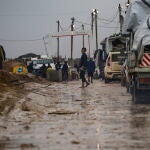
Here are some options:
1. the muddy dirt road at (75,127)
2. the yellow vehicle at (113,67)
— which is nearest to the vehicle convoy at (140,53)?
the muddy dirt road at (75,127)

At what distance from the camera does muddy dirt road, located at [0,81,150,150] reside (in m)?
8.45

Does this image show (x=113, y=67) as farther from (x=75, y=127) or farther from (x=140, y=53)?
(x=75, y=127)

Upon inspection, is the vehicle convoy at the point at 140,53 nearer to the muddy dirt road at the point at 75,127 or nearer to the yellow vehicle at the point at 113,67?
the muddy dirt road at the point at 75,127

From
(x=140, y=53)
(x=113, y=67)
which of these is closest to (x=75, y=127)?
(x=140, y=53)

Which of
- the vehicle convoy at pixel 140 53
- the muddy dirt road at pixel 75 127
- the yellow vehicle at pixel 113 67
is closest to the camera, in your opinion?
the muddy dirt road at pixel 75 127

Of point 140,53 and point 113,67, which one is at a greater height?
point 140,53

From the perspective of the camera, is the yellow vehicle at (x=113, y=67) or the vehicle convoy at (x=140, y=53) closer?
the vehicle convoy at (x=140, y=53)

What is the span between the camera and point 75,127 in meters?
10.6

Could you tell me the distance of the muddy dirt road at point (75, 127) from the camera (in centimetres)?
845

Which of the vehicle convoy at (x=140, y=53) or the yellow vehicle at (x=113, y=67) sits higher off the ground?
the vehicle convoy at (x=140, y=53)

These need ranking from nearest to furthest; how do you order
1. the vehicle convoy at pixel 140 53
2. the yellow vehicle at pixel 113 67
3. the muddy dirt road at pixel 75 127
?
the muddy dirt road at pixel 75 127 < the vehicle convoy at pixel 140 53 < the yellow vehicle at pixel 113 67

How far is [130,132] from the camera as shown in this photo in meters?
9.62

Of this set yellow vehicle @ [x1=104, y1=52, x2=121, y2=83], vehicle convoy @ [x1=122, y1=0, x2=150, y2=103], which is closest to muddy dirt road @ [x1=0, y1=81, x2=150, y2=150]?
vehicle convoy @ [x1=122, y1=0, x2=150, y2=103]

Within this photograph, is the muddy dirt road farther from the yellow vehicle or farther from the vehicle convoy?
the yellow vehicle
